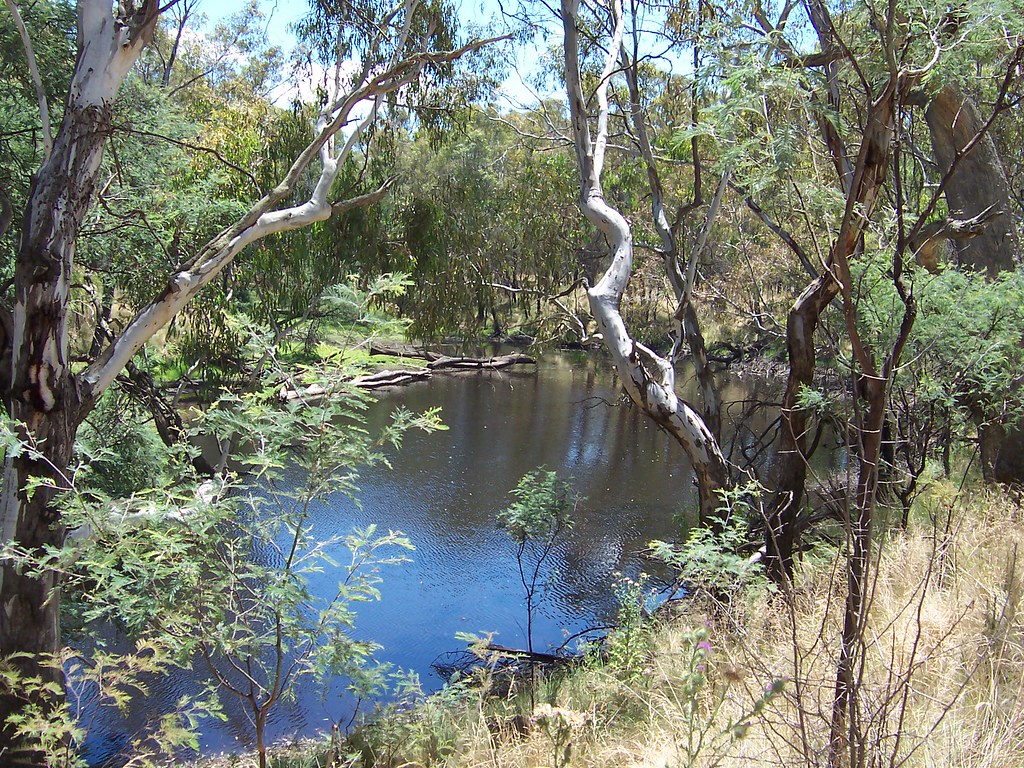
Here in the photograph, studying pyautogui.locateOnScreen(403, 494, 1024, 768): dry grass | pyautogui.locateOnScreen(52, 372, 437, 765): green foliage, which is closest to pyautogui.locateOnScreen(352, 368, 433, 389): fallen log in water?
pyautogui.locateOnScreen(403, 494, 1024, 768): dry grass

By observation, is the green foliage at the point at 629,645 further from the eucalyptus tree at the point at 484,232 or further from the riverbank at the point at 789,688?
the eucalyptus tree at the point at 484,232

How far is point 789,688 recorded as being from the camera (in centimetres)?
241

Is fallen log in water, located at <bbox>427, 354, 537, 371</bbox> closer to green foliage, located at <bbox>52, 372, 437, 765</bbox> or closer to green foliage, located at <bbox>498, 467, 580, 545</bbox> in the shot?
green foliage, located at <bbox>498, 467, 580, 545</bbox>

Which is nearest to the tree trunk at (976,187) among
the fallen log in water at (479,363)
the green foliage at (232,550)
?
the green foliage at (232,550)

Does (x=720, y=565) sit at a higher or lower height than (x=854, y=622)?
lower

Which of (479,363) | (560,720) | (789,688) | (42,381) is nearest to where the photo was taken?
(560,720)

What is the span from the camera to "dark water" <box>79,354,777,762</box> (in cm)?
501

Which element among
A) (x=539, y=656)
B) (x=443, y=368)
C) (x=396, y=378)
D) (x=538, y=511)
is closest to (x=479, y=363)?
(x=443, y=368)

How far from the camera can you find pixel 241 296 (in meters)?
6.50

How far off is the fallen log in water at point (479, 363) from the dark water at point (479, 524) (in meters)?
1.64

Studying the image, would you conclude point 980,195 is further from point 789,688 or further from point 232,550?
point 232,550

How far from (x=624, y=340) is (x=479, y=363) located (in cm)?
1117

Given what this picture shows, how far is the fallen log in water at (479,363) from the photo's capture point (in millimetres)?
15141

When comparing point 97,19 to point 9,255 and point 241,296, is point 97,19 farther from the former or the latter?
point 241,296
